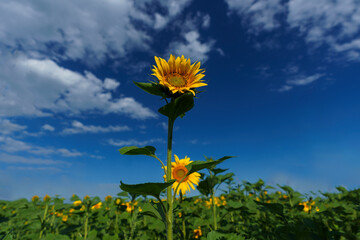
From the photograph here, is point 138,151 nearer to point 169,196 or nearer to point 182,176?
point 169,196

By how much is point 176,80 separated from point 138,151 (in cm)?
78

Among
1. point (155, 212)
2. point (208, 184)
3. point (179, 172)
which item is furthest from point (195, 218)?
point (155, 212)

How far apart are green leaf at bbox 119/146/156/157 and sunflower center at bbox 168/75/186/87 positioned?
66 centimetres

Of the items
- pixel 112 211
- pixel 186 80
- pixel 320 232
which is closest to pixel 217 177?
pixel 186 80

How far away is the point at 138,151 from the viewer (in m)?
1.81

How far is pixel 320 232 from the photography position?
84 cm

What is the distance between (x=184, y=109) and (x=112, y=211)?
4.39 metres

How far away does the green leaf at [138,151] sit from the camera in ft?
5.76

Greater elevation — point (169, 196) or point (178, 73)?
point (178, 73)

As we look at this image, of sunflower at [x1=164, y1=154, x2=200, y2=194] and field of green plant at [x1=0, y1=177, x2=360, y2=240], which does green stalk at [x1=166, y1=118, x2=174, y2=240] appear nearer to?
field of green plant at [x1=0, y1=177, x2=360, y2=240]

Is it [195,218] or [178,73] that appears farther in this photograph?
[195,218]

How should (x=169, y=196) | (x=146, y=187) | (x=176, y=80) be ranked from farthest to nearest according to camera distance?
(x=176, y=80), (x=169, y=196), (x=146, y=187)

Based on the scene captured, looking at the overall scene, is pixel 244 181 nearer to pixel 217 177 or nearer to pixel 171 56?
pixel 217 177

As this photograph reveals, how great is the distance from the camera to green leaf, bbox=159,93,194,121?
70.4 inches
